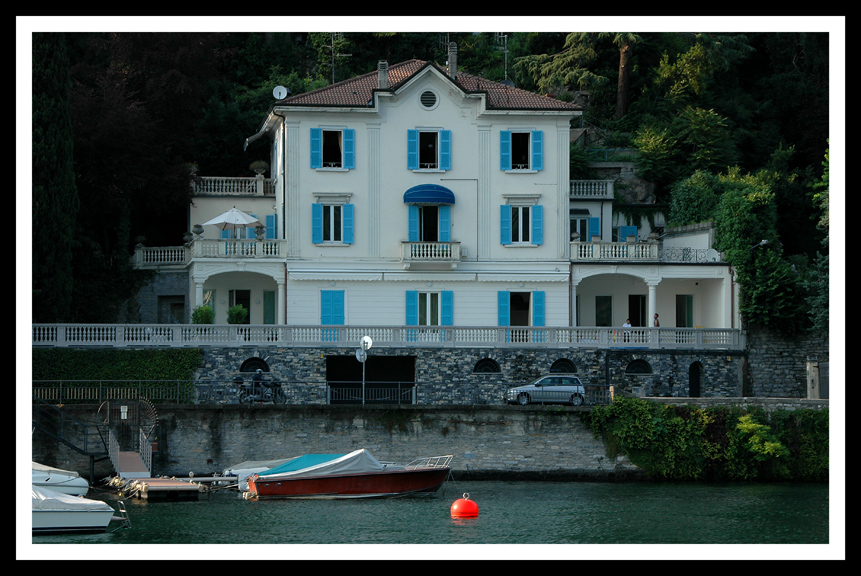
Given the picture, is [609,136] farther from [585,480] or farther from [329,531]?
[329,531]

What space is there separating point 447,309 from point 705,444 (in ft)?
37.4

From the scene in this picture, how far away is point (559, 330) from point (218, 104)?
843 inches

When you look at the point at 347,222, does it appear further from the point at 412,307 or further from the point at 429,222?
the point at 412,307

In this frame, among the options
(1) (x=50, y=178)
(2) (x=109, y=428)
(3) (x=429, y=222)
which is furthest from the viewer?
(3) (x=429, y=222)

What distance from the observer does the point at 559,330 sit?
42.7 metres

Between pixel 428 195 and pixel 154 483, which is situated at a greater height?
pixel 428 195

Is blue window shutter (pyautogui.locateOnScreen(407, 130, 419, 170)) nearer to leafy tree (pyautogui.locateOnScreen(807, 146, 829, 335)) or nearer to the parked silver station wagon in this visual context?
the parked silver station wagon

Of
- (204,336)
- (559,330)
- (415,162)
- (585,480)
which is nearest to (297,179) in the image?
(415,162)

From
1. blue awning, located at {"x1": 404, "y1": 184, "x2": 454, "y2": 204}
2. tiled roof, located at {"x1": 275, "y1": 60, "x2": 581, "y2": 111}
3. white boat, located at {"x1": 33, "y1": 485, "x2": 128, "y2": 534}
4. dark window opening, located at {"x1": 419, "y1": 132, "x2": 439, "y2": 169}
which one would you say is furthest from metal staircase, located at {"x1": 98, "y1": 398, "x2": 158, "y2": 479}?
dark window opening, located at {"x1": 419, "y1": 132, "x2": 439, "y2": 169}

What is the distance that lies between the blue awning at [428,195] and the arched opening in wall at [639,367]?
9.00 metres

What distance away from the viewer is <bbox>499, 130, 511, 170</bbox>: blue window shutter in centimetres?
4584

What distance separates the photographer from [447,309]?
45094mm

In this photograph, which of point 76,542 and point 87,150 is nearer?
point 76,542

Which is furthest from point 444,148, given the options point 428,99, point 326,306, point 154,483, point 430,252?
point 154,483
